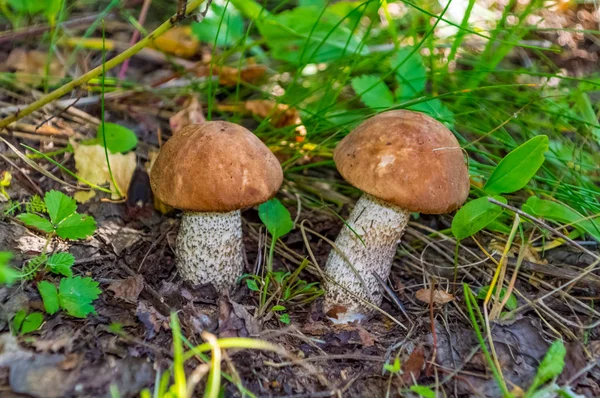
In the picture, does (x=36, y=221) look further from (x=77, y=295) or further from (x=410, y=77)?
(x=410, y=77)

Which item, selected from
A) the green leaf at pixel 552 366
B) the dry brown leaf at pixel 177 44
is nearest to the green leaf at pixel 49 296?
the green leaf at pixel 552 366

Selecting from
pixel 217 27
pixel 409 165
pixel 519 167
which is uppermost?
pixel 217 27

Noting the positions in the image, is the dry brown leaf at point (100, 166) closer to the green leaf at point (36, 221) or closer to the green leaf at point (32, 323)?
the green leaf at point (36, 221)

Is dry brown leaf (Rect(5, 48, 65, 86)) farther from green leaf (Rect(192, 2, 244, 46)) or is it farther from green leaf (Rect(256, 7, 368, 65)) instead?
green leaf (Rect(256, 7, 368, 65))

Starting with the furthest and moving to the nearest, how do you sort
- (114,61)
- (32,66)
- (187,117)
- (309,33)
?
(32,66), (187,117), (309,33), (114,61)

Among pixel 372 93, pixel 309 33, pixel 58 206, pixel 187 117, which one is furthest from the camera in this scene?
pixel 187 117

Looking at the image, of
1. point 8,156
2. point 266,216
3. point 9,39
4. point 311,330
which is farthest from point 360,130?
point 9,39

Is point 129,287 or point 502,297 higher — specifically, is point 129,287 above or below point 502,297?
above

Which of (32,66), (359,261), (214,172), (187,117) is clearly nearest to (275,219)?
(359,261)
